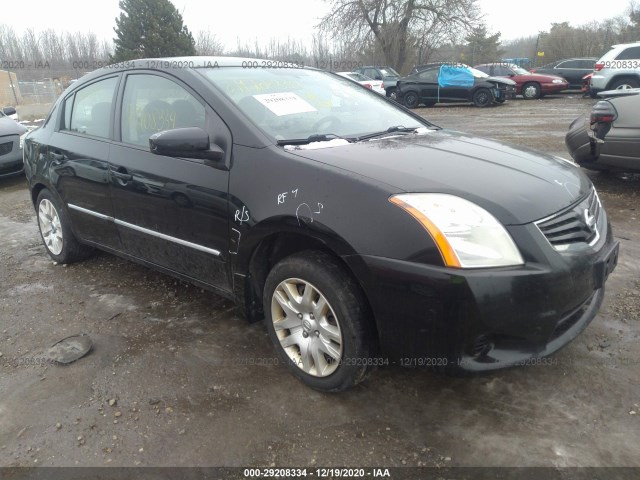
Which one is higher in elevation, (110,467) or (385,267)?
(385,267)

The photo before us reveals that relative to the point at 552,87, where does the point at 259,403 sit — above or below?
below

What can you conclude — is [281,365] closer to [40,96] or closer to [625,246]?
[625,246]

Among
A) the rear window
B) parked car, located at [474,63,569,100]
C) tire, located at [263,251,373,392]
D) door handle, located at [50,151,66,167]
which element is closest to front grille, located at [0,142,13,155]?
door handle, located at [50,151,66,167]

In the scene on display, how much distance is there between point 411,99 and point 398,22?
14.4 m

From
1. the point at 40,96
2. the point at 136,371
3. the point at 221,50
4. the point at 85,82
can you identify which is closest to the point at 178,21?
the point at 40,96

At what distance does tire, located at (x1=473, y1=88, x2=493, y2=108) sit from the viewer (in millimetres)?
17453

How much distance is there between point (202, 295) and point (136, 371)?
96 cm

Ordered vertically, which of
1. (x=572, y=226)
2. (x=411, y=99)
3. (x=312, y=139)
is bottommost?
(x=411, y=99)

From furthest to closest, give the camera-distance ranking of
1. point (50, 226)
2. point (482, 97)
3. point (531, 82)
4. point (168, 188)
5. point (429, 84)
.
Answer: point (531, 82) → point (429, 84) → point (482, 97) → point (50, 226) → point (168, 188)

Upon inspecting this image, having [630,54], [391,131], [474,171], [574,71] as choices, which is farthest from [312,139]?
[574,71]

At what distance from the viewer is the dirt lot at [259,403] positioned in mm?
2123

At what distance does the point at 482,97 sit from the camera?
57.8 feet

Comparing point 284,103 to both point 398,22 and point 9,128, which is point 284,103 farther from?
point 398,22

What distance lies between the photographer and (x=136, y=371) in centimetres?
276
